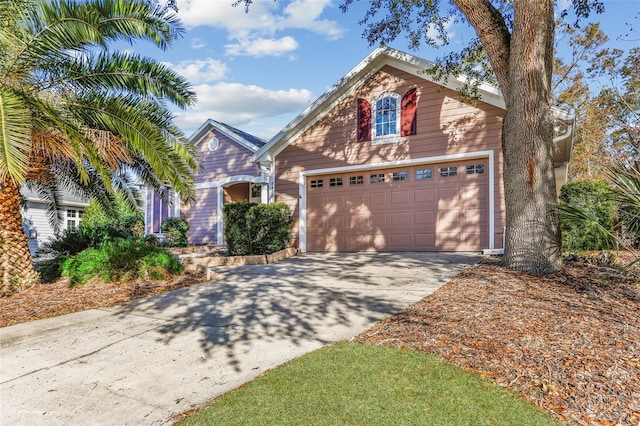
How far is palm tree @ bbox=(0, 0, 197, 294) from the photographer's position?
5.66 meters

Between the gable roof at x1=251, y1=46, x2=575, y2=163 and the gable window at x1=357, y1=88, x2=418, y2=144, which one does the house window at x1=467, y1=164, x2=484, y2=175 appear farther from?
the gable window at x1=357, y1=88, x2=418, y2=144

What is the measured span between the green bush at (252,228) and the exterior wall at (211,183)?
6.02 m

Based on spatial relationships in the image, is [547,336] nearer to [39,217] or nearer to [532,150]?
[532,150]

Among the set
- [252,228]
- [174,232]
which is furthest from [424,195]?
[174,232]

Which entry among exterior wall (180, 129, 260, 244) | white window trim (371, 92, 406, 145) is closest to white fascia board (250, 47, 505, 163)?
white window trim (371, 92, 406, 145)

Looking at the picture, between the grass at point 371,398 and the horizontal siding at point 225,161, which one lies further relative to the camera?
the horizontal siding at point 225,161

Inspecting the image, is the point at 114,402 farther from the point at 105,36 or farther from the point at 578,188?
the point at 578,188

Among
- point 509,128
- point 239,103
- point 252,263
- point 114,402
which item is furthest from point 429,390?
point 239,103

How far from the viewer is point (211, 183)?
16031mm

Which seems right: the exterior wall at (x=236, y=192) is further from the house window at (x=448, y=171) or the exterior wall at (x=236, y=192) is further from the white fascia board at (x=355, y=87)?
the house window at (x=448, y=171)

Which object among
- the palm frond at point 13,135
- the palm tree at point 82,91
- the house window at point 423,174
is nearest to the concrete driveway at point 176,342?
the palm frond at point 13,135

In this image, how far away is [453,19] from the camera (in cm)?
993

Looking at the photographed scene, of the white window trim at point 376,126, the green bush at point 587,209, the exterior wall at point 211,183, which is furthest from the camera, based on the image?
the exterior wall at point 211,183

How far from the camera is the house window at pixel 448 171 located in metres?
9.68
